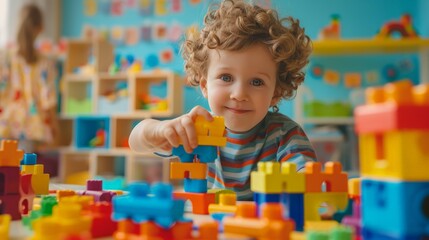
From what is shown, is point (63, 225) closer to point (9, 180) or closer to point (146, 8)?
point (9, 180)

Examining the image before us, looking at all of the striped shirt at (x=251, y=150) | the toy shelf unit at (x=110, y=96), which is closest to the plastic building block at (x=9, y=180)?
the striped shirt at (x=251, y=150)

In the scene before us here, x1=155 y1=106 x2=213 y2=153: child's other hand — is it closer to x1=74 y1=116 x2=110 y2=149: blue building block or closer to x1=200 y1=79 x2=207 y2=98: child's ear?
x1=200 y1=79 x2=207 y2=98: child's ear

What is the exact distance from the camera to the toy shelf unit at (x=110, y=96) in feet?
11.4

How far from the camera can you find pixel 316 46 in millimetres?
3213

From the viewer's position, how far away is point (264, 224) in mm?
448

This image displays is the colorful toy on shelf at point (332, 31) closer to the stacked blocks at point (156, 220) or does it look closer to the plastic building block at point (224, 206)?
the plastic building block at point (224, 206)

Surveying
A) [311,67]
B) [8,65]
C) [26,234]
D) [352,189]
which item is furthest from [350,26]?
[26,234]

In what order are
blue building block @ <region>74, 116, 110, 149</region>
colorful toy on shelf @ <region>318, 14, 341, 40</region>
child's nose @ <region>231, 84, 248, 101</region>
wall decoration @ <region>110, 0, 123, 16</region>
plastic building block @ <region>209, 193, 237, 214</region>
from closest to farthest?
plastic building block @ <region>209, 193, 237, 214</region>, child's nose @ <region>231, 84, 248, 101</region>, colorful toy on shelf @ <region>318, 14, 341, 40</region>, blue building block @ <region>74, 116, 110, 149</region>, wall decoration @ <region>110, 0, 123, 16</region>

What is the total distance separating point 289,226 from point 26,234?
0.85ft

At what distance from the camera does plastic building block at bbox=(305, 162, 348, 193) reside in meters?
0.56

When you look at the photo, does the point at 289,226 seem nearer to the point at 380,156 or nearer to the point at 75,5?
the point at 380,156

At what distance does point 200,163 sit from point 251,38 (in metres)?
0.47

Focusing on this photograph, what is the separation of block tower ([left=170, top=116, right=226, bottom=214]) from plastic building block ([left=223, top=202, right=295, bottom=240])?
183 millimetres

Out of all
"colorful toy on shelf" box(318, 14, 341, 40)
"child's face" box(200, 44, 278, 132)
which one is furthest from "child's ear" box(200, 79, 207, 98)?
"colorful toy on shelf" box(318, 14, 341, 40)
